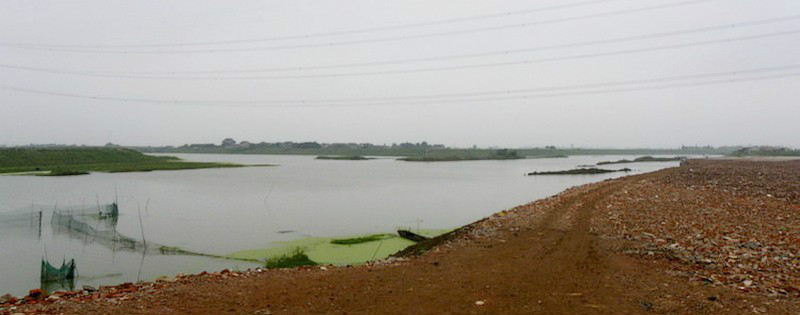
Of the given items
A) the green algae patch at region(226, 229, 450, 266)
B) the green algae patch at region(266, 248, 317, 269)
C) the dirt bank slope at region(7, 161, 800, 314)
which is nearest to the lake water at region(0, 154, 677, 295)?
the green algae patch at region(226, 229, 450, 266)

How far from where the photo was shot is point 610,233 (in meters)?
14.5

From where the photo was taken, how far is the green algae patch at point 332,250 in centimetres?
1647

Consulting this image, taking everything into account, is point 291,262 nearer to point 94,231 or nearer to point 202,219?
point 94,231

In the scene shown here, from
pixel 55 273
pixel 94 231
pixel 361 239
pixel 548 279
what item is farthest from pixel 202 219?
pixel 548 279

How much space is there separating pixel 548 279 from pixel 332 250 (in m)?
10.3

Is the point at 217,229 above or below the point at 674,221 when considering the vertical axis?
below

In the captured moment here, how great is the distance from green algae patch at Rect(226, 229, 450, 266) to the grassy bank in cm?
6035

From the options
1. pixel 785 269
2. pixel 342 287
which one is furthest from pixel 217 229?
pixel 785 269

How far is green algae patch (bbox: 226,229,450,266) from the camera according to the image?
1647 centimetres

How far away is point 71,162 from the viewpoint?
86.2m

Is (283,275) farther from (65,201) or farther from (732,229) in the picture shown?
(65,201)

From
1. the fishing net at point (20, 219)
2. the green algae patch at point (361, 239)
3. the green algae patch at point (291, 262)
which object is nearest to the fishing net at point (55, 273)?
the green algae patch at point (291, 262)

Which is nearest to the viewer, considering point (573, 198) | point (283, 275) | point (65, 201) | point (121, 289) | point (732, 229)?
point (121, 289)

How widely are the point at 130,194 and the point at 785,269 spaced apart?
4425cm
